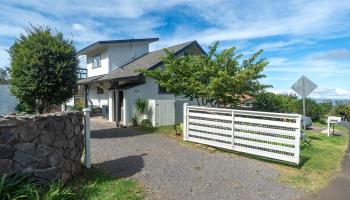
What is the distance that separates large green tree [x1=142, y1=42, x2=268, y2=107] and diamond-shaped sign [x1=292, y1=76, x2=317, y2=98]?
1.53 metres

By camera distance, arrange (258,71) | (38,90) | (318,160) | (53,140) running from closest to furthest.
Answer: (53,140) → (318,160) → (38,90) → (258,71)

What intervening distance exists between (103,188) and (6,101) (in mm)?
13086

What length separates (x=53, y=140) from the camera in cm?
540

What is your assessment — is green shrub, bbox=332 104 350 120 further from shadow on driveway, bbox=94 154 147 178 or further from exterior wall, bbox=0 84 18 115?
exterior wall, bbox=0 84 18 115

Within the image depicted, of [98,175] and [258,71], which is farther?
[258,71]

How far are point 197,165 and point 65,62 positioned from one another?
22.1ft

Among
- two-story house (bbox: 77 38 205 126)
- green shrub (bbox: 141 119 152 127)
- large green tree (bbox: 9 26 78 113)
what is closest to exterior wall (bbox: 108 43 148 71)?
two-story house (bbox: 77 38 205 126)

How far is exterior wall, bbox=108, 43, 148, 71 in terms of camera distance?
2100 cm

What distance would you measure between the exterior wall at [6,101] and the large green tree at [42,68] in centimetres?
530

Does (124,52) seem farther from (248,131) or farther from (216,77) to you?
(248,131)

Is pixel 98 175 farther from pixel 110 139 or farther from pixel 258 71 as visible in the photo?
pixel 258 71

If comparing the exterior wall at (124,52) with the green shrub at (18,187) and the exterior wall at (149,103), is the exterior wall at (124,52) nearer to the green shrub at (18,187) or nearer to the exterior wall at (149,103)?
the exterior wall at (149,103)

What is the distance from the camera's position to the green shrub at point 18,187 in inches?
169

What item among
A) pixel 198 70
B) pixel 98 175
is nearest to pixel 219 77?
pixel 198 70
